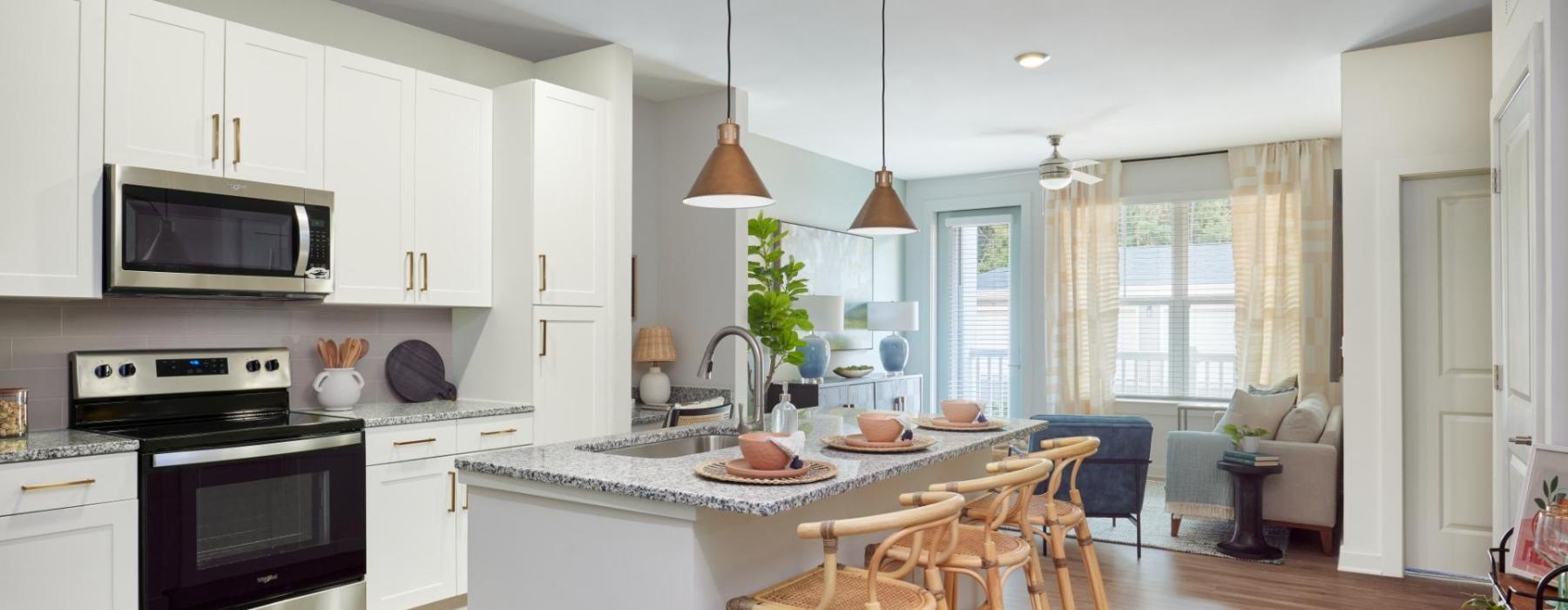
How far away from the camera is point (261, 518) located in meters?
2.99

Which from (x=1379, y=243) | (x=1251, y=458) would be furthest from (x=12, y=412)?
(x=1379, y=243)

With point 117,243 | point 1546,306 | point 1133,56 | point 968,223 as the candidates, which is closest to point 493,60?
point 117,243

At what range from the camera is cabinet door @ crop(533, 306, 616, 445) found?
399 cm

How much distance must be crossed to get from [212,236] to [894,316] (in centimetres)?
514

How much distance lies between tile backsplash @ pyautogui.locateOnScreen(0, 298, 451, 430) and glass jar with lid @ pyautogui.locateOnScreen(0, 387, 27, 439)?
0.17 metres

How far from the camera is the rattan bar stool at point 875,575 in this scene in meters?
1.77

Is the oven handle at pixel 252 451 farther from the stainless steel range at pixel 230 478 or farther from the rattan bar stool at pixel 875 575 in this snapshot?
the rattan bar stool at pixel 875 575

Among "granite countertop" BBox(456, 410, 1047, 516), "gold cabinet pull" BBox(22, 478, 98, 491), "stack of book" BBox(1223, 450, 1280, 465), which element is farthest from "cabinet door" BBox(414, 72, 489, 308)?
"stack of book" BBox(1223, 450, 1280, 465)

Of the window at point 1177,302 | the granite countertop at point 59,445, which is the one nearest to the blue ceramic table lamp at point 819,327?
the window at point 1177,302

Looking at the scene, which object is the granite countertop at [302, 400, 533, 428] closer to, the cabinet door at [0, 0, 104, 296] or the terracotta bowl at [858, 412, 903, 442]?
the cabinet door at [0, 0, 104, 296]

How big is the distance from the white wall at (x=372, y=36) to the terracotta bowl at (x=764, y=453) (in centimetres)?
269

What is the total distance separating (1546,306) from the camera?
2.37 meters

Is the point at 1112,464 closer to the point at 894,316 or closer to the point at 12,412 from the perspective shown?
the point at 894,316

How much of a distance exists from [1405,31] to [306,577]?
4.95 metres
